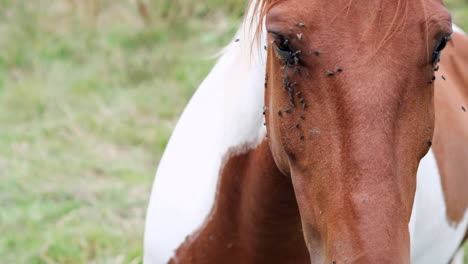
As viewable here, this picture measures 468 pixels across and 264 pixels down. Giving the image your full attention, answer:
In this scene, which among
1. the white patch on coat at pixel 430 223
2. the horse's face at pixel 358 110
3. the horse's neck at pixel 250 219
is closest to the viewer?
the horse's face at pixel 358 110

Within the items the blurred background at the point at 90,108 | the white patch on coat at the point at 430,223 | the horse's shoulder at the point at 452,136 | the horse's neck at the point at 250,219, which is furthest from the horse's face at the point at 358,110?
the blurred background at the point at 90,108

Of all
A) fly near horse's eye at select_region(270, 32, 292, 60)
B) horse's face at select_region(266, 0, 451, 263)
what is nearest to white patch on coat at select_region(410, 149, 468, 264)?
horse's face at select_region(266, 0, 451, 263)

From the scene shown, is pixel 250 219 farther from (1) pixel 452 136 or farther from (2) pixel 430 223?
(1) pixel 452 136

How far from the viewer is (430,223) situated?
8.04ft

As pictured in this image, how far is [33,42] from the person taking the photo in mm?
6922

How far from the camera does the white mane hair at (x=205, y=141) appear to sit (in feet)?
6.29

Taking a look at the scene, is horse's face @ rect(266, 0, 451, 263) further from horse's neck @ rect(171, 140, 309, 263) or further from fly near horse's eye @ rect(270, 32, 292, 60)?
horse's neck @ rect(171, 140, 309, 263)

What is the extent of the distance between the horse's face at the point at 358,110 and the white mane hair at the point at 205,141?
1.19 ft

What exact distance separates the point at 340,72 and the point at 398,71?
0.40 feet

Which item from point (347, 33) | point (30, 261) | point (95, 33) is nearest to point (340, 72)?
point (347, 33)

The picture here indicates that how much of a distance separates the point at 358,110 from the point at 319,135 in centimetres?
11

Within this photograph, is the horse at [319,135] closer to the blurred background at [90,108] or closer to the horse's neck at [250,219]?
the horse's neck at [250,219]

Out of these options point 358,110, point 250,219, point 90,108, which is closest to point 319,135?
point 358,110

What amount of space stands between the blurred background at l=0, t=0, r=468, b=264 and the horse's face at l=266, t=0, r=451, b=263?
1988mm
